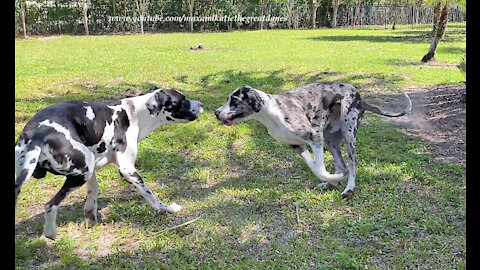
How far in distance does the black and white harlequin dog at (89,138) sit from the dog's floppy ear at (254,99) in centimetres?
55

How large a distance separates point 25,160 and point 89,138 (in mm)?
786

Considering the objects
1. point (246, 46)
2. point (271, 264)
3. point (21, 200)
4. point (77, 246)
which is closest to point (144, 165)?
point (21, 200)

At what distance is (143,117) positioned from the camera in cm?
488

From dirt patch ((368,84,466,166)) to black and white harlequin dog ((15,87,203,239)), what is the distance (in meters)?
4.02

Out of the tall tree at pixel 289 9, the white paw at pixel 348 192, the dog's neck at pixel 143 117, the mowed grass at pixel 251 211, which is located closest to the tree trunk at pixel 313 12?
the tall tree at pixel 289 9

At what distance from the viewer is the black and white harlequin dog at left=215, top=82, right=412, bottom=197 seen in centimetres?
504

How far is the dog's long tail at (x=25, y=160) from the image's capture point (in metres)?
3.46

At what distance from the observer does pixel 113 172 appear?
6055 mm

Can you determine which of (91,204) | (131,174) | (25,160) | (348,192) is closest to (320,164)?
(348,192)

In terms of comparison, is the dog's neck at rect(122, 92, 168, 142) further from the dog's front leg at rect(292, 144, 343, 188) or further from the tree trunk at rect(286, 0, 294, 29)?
the tree trunk at rect(286, 0, 294, 29)

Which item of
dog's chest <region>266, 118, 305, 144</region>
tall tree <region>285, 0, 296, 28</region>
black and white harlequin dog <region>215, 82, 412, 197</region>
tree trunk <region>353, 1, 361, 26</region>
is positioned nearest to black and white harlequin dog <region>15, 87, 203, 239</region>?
black and white harlequin dog <region>215, 82, 412, 197</region>

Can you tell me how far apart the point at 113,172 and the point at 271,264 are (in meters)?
2.92

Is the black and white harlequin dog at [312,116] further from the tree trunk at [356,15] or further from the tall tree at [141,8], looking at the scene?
the tree trunk at [356,15]

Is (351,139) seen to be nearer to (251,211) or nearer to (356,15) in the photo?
(251,211)
